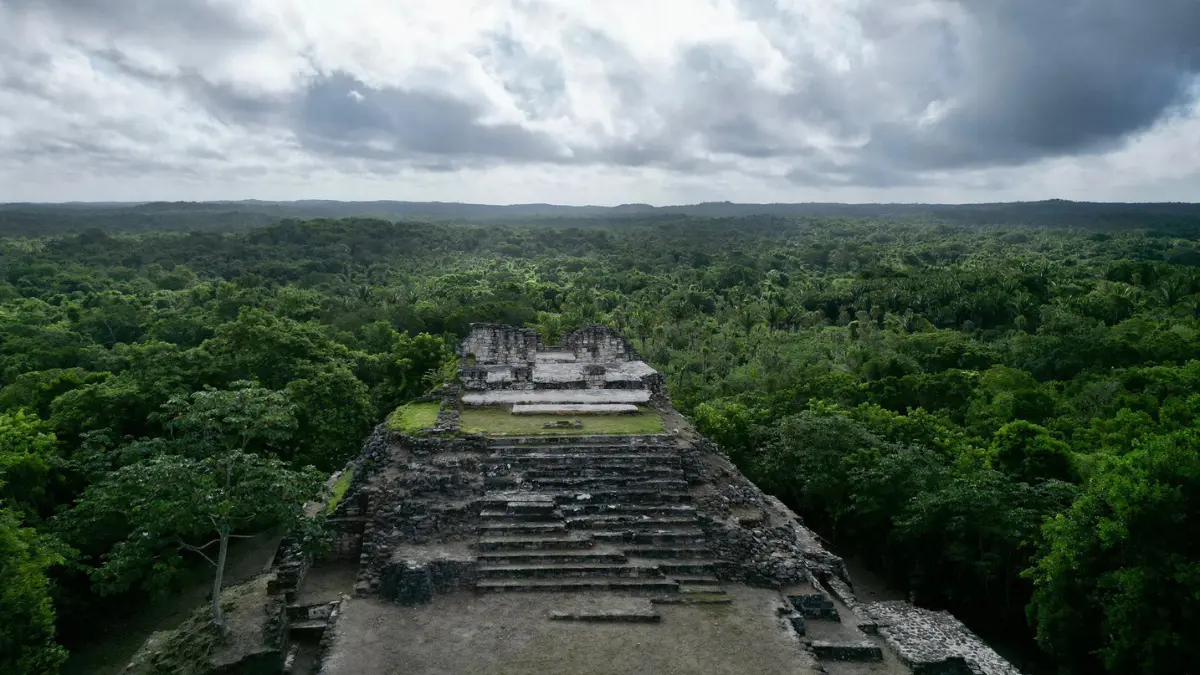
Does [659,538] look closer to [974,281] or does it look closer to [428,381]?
[428,381]

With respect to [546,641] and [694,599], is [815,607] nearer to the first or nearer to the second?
[694,599]

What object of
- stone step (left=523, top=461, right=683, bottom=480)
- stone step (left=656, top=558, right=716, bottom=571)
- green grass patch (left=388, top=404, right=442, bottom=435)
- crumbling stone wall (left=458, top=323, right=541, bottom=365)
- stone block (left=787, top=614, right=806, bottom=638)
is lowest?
stone block (left=787, top=614, right=806, bottom=638)

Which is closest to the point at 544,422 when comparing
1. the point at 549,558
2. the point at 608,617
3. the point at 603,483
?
the point at 603,483

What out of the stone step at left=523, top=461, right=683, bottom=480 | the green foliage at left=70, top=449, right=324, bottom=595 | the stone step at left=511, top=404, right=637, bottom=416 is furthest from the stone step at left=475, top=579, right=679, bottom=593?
the stone step at left=511, top=404, right=637, bottom=416

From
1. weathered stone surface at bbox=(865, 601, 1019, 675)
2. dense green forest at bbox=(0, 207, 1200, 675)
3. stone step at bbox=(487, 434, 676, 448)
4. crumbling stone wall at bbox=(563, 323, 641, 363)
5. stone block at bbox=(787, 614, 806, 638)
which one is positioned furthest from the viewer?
crumbling stone wall at bbox=(563, 323, 641, 363)

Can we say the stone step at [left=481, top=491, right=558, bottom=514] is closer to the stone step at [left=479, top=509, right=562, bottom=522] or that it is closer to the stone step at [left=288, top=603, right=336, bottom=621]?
the stone step at [left=479, top=509, right=562, bottom=522]
